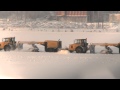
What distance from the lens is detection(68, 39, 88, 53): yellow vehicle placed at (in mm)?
7234

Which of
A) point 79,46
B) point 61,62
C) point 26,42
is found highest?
point 26,42

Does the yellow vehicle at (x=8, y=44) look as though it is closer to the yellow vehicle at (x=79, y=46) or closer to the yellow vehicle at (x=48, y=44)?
the yellow vehicle at (x=48, y=44)

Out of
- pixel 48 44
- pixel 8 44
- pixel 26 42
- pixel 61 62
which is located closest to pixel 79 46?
pixel 61 62

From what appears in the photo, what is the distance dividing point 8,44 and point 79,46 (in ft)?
5.92

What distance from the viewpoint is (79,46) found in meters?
7.32

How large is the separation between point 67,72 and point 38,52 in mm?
919

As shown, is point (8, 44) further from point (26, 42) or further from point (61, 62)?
Answer: point (61, 62)

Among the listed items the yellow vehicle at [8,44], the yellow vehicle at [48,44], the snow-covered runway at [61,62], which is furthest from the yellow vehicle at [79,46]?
the yellow vehicle at [8,44]

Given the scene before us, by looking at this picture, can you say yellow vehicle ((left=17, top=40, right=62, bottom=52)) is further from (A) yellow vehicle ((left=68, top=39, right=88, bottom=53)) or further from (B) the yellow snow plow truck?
(A) yellow vehicle ((left=68, top=39, right=88, bottom=53))

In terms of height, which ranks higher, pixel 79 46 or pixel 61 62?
pixel 79 46

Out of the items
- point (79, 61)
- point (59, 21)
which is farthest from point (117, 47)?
point (59, 21)

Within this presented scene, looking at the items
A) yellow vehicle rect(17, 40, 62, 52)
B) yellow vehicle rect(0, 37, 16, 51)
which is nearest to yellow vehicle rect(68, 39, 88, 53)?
yellow vehicle rect(17, 40, 62, 52)

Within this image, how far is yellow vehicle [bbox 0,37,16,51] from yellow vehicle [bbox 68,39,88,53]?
1.43 m
